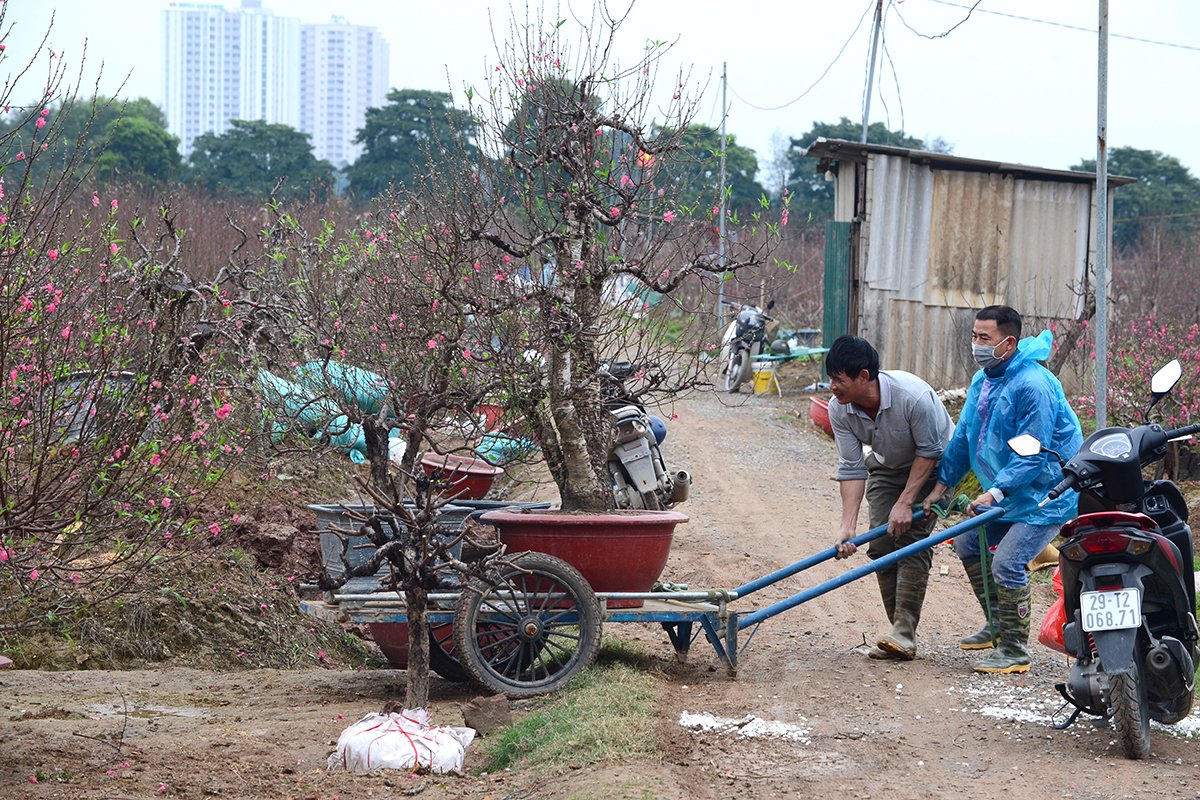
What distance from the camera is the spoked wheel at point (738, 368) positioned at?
63.9 ft

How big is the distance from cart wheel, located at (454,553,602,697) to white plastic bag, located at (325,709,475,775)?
673 millimetres

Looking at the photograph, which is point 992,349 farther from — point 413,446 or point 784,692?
point 413,446

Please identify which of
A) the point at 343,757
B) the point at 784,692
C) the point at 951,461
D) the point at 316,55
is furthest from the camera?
the point at 316,55

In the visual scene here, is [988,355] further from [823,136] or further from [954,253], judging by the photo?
[823,136]

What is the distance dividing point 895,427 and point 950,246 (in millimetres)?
11381

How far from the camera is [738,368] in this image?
19.7m

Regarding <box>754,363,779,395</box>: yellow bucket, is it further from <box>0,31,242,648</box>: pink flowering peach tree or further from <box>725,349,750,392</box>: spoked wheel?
<box>0,31,242,648</box>: pink flowering peach tree

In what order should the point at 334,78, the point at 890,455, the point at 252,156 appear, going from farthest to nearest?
the point at 334,78 < the point at 252,156 < the point at 890,455

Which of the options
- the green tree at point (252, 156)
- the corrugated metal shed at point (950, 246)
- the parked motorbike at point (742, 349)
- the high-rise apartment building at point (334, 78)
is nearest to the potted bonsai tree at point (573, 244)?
the corrugated metal shed at point (950, 246)

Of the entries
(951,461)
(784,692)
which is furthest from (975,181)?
(784,692)

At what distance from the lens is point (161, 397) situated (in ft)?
16.5

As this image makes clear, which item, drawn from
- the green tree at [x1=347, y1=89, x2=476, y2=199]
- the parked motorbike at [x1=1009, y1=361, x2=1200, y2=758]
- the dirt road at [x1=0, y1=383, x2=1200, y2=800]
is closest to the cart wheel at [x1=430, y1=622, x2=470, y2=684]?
the dirt road at [x1=0, y1=383, x2=1200, y2=800]

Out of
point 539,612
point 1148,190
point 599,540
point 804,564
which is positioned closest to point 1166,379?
point 804,564

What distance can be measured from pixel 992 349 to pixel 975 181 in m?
11.8
